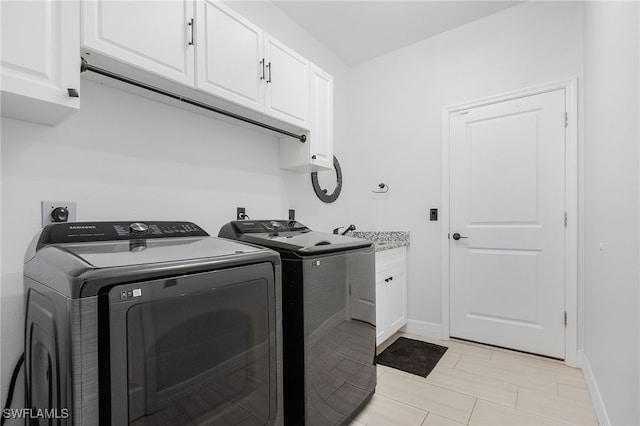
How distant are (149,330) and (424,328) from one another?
2.72m

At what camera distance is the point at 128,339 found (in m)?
0.84

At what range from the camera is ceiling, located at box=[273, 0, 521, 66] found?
2570 millimetres

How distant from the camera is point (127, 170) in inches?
61.5

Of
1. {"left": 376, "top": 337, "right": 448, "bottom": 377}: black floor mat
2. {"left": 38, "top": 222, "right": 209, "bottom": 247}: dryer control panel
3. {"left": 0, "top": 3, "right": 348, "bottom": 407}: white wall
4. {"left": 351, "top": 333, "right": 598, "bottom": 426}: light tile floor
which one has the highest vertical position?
{"left": 0, "top": 3, "right": 348, "bottom": 407}: white wall

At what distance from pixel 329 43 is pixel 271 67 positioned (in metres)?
1.44

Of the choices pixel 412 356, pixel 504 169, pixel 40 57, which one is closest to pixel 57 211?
pixel 40 57

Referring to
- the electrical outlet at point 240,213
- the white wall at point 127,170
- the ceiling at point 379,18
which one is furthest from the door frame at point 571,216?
the electrical outlet at point 240,213

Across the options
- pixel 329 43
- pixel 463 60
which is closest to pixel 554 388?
pixel 463 60

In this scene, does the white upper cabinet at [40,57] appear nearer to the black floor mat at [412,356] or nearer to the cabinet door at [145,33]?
the cabinet door at [145,33]

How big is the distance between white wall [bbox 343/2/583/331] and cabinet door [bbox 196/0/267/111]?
1.75 m

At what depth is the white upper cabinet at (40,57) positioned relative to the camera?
3.26 ft

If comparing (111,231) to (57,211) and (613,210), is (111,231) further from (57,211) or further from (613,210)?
(613,210)

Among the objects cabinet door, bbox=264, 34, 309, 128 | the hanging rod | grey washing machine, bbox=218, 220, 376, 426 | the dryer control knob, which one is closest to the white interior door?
grey washing machine, bbox=218, 220, 376, 426

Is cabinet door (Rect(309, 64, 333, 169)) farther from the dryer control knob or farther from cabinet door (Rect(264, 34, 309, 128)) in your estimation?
the dryer control knob
